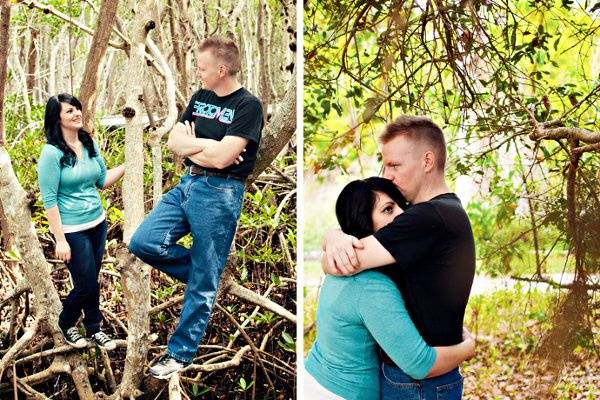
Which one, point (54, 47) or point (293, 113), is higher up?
point (54, 47)

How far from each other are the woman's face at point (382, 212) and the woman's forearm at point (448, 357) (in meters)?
0.39

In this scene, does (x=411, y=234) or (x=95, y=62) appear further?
(x=95, y=62)

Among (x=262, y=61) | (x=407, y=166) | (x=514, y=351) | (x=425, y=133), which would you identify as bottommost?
(x=514, y=351)

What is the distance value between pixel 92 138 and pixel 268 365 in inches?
43.3

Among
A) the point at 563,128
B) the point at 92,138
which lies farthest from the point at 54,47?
the point at 563,128

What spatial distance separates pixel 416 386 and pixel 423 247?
0.41 m

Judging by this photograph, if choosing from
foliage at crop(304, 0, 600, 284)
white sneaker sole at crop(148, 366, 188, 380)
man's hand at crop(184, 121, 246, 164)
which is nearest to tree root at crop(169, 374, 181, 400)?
white sneaker sole at crop(148, 366, 188, 380)

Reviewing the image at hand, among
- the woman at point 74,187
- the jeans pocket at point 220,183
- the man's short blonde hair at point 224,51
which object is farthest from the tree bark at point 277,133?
the woman at point 74,187

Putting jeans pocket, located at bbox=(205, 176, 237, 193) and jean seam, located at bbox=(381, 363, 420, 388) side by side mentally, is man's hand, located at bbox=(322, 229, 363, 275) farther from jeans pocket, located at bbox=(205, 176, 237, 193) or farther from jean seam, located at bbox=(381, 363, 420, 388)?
jeans pocket, located at bbox=(205, 176, 237, 193)

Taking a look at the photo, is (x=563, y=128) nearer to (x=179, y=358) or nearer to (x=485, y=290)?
(x=485, y=290)

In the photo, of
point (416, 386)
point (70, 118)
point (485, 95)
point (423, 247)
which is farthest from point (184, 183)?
point (485, 95)

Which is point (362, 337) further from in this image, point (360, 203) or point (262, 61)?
point (262, 61)

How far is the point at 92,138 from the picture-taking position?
2.78 metres

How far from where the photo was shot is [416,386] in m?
2.28
